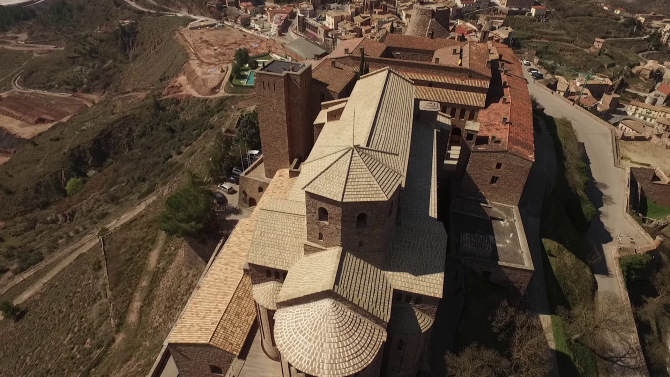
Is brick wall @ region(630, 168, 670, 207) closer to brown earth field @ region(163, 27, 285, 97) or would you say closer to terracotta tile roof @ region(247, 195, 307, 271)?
terracotta tile roof @ region(247, 195, 307, 271)

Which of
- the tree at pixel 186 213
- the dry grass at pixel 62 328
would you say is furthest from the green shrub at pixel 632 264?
the dry grass at pixel 62 328

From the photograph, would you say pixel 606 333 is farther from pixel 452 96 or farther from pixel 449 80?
pixel 449 80

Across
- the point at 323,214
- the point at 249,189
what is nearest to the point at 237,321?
the point at 323,214

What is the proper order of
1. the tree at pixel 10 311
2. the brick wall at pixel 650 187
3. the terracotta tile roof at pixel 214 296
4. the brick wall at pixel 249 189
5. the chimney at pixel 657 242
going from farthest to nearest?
the brick wall at pixel 650 187
the tree at pixel 10 311
the chimney at pixel 657 242
the brick wall at pixel 249 189
the terracotta tile roof at pixel 214 296

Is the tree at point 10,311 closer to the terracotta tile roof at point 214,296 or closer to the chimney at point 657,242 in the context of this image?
the terracotta tile roof at point 214,296

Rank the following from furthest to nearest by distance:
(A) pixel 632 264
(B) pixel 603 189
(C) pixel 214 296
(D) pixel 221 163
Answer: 1. (B) pixel 603 189
2. (D) pixel 221 163
3. (A) pixel 632 264
4. (C) pixel 214 296

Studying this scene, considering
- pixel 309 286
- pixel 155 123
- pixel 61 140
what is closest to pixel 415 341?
pixel 309 286

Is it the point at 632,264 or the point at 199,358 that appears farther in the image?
the point at 632,264
